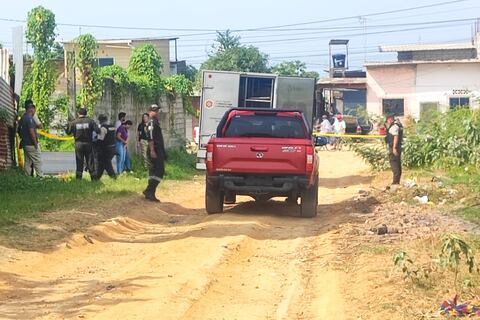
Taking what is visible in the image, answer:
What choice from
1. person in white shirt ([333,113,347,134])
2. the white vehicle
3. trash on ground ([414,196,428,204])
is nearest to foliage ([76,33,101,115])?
the white vehicle

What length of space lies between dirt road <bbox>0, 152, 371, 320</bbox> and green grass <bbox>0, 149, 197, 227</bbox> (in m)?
0.95

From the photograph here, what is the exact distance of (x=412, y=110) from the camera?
49.9 meters

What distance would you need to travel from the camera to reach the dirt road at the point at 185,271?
763cm

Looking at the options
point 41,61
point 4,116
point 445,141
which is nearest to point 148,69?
point 41,61

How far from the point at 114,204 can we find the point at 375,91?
38002 millimetres

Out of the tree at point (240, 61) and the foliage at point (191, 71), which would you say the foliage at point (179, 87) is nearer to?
the tree at point (240, 61)

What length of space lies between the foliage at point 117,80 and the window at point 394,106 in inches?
1117

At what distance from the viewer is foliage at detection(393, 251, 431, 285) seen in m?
8.05

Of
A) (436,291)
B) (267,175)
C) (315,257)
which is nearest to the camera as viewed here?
(436,291)

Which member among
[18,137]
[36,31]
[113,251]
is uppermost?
[36,31]

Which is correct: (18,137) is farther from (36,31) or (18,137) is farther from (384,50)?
(384,50)

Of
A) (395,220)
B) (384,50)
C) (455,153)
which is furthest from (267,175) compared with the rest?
(384,50)

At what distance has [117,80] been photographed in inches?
966

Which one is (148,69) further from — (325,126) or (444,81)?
(444,81)
